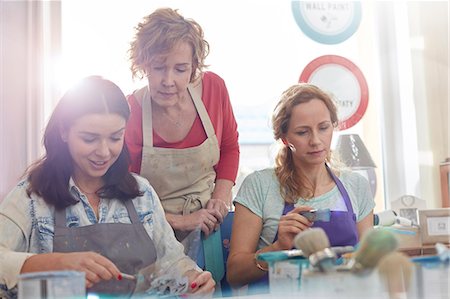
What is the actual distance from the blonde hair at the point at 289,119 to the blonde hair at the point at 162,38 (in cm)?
24

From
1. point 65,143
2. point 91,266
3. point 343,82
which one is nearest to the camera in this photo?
point 91,266

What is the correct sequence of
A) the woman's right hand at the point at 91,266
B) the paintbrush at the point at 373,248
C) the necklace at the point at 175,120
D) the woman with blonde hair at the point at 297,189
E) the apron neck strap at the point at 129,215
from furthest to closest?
the necklace at the point at 175,120 < the woman with blonde hair at the point at 297,189 < the apron neck strap at the point at 129,215 < the woman's right hand at the point at 91,266 < the paintbrush at the point at 373,248

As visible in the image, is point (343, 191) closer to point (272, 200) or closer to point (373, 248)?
point (272, 200)

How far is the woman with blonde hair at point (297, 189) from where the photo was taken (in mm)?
1341

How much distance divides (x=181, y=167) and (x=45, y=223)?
453 millimetres

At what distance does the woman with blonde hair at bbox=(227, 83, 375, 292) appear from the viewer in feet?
4.40

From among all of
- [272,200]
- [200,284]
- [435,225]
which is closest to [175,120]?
[272,200]

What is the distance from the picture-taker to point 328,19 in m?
2.56

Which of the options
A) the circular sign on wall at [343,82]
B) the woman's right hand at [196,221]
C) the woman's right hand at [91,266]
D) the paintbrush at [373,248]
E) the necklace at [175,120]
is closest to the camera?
the paintbrush at [373,248]

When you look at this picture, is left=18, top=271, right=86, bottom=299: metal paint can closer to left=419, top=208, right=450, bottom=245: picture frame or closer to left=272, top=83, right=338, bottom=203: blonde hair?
left=272, top=83, right=338, bottom=203: blonde hair

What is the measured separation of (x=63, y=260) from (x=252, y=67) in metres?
1.52

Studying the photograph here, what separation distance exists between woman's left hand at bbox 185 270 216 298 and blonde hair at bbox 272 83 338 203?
33cm

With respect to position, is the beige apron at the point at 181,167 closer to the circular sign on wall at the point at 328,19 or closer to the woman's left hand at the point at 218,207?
the woman's left hand at the point at 218,207

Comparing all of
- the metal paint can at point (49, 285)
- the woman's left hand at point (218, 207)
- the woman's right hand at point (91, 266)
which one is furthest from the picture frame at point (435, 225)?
the metal paint can at point (49, 285)
